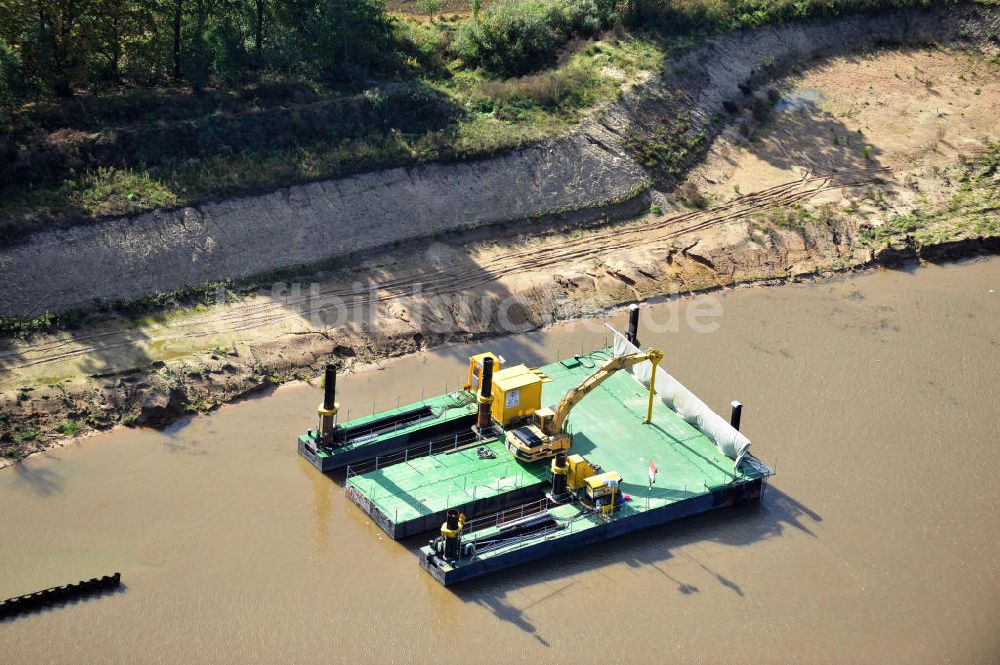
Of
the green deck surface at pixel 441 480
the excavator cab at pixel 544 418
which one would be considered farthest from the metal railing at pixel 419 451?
the excavator cab at pixel 544 418

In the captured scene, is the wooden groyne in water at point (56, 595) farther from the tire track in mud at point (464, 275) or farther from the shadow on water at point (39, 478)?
the tire track in mud at point (464, 275)

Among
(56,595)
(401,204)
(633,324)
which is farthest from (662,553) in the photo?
(401,204)

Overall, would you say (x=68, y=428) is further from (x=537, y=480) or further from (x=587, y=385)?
(x=587, y=385)

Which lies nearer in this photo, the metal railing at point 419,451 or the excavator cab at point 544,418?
the excavator cab at point 544,418

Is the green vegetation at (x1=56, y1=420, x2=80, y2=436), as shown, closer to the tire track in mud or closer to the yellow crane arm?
the tire track in mud

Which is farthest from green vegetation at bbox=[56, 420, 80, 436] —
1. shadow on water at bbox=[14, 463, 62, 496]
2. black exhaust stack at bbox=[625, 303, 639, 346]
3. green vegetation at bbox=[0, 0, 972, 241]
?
black exhaust stack at bbox=[625, 303, 639, 346]

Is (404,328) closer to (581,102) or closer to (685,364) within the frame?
(685,364)
